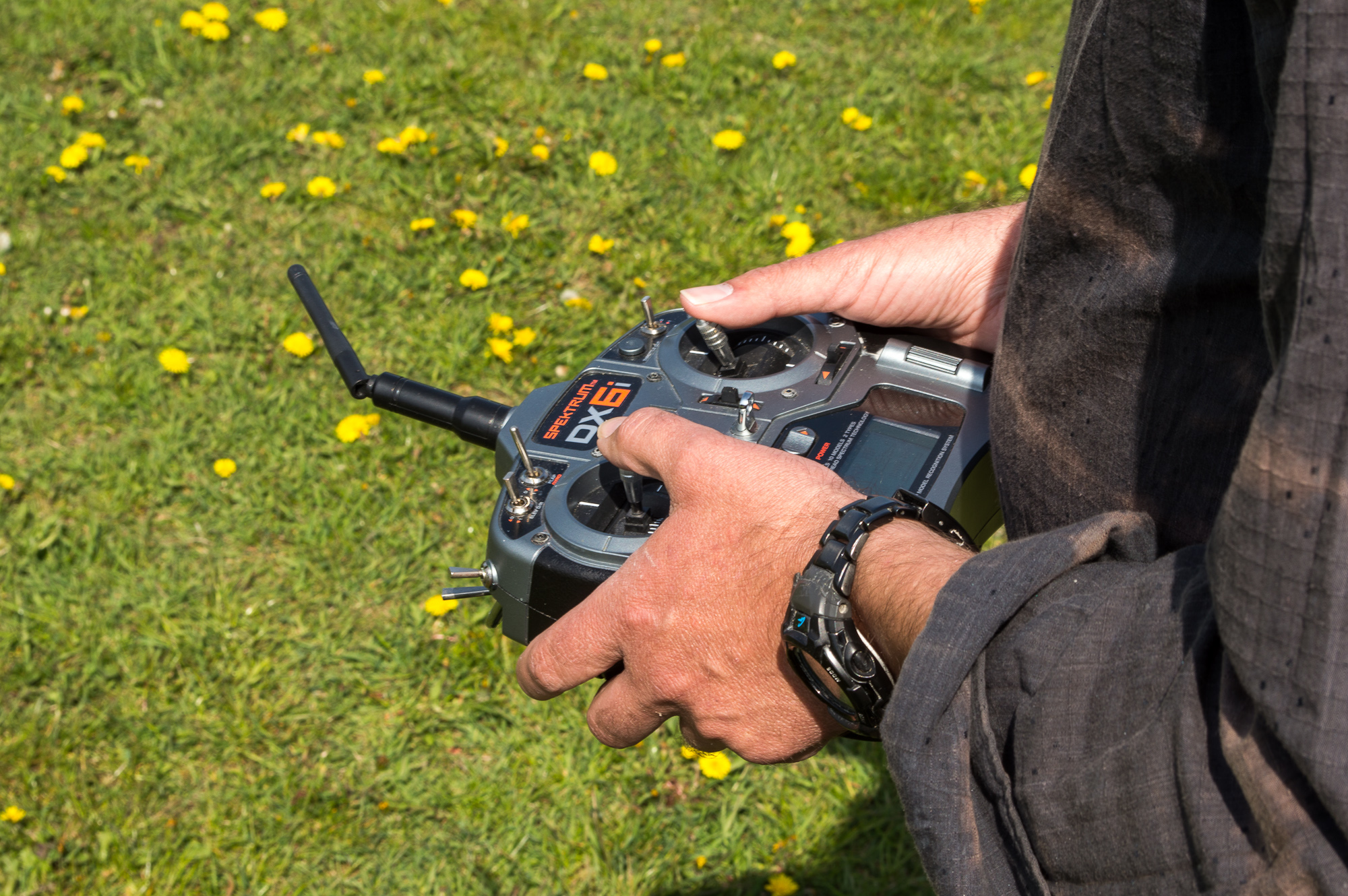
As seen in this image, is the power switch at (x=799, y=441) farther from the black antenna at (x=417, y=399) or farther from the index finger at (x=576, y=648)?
the black antenna at (x=417, y=399)

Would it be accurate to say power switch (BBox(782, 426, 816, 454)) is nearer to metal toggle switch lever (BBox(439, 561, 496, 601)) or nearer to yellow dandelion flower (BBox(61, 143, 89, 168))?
metal toggle switch lever (BBox(439, 561, 496, 601))

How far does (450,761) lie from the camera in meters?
2.47

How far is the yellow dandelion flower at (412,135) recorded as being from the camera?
3.52 meters

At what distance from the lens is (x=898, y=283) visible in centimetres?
160

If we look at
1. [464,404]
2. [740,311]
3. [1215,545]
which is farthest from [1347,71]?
[464,404]

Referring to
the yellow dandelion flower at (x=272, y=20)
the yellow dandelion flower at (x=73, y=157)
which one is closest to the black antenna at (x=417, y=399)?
the yellow dandelion flower at (x=73, y=157)

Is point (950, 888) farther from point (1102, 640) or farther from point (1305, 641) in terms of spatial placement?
point (1305, 641)

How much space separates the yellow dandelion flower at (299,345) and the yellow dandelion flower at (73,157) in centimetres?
117

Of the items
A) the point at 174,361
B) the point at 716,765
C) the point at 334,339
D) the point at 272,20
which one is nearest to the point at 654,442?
the point at 334,339

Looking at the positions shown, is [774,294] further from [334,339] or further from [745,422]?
[334,339]

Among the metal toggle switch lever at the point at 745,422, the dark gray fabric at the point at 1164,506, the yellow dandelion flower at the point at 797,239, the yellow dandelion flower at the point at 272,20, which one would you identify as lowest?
the yellow dandelion flower at the point at 272,20

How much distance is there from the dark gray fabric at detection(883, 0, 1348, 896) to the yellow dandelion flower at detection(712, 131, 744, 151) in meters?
2.53

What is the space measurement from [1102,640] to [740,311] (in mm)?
850

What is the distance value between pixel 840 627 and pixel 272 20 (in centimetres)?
379
